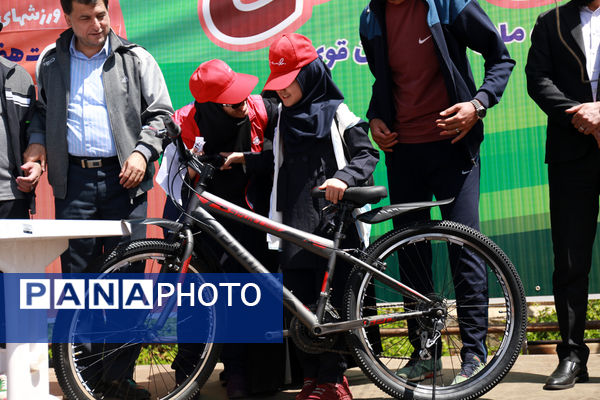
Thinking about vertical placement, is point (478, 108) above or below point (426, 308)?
above

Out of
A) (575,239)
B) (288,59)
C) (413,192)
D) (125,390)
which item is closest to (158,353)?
(125,390)

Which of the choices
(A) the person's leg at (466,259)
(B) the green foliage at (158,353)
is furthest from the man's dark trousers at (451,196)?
(B) the green foliage at (158,353)

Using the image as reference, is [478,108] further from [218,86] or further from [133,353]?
[133,353]

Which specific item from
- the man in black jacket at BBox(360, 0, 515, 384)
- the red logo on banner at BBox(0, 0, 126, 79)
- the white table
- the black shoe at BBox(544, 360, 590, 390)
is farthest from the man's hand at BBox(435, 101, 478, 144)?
the red logo on banner at BBox(0, 0, 126, 79)

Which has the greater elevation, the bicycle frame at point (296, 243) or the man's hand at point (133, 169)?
the man's hand at point (133, 169)

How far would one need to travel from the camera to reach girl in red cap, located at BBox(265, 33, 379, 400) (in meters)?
3.23

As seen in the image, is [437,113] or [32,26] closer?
[437,113]

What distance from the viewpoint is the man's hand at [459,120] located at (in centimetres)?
324

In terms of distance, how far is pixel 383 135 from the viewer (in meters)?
3.48

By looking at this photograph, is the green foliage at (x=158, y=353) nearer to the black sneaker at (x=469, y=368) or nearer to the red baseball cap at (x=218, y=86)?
the red baseball cap at (x=218, y=86)

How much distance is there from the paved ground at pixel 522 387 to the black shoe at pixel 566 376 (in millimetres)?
28

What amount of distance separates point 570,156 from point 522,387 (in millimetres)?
1125

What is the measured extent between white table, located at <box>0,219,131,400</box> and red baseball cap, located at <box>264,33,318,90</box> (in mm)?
966

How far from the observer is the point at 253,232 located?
11.7 ft
